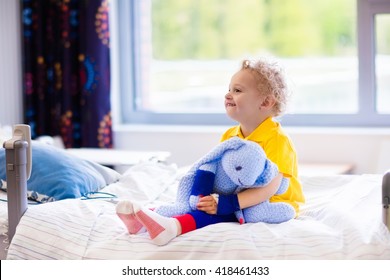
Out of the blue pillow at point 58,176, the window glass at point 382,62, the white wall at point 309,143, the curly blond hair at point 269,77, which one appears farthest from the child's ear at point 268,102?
the window glass at point 382,62

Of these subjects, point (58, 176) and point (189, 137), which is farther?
point (189, 137)

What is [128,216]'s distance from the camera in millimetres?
1709

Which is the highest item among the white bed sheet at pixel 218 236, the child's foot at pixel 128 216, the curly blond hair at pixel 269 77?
the curly blond hair at pixel 269 77

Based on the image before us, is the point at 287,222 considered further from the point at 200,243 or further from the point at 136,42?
the point at 136,42

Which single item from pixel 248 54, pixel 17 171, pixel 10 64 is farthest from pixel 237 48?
pixel 17 171

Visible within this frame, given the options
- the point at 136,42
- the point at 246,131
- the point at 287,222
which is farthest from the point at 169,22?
the point at 287,222

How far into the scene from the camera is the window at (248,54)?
341 cm

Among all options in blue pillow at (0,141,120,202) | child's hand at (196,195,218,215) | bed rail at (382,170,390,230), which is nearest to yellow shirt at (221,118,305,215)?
child's hand at (196,195,218,215)

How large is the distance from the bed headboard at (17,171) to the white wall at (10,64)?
1.78m

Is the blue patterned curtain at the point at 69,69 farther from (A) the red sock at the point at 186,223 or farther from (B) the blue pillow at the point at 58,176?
(A) the red sock at the point at 186,223

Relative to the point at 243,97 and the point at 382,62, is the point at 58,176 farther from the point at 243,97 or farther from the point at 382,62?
the point at 382,62

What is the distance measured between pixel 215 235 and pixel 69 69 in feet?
6.99

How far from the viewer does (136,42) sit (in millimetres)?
3746
